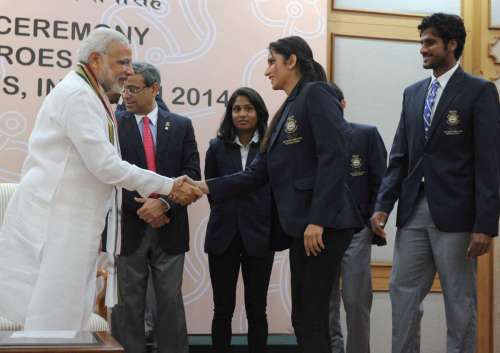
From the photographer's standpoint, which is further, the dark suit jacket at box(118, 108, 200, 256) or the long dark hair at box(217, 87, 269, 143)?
the long dark hair at box(217, 87, 269, 143)

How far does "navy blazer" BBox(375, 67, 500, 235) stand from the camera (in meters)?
2.91

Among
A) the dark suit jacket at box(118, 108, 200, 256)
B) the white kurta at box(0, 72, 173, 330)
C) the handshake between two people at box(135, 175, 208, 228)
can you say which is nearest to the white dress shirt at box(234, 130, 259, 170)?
the dark suit jacket at box(118, 108, 200, 256)

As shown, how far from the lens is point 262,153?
3.05m

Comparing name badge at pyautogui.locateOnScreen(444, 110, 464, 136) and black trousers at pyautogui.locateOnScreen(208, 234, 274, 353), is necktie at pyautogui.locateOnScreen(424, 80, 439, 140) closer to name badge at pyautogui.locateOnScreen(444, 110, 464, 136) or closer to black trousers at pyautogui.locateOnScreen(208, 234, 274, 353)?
name badge at pyautogui.locateOnScreen(444, 110, 464, 136)

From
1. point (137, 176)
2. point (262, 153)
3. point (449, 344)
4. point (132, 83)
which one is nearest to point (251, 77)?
point (132, 83)

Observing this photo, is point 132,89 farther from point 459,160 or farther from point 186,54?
point 459,160

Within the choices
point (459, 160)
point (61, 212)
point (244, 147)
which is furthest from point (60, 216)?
point (459, 160)

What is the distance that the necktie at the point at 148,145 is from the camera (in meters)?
3.68

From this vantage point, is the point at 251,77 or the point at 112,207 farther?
the point at 251,77

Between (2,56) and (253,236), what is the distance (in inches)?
71.1

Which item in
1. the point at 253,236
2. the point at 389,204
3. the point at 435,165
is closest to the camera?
the point at 435,165

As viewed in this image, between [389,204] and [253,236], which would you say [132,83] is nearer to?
[253,236]

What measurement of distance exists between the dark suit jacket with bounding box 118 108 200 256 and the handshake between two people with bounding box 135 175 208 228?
6 cm

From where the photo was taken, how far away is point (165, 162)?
145 inches
